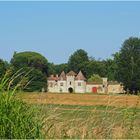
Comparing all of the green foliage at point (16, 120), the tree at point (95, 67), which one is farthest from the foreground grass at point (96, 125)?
the tree at point (95, 67)

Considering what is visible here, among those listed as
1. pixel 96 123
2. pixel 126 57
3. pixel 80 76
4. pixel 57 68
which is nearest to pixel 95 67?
pixel 80 76

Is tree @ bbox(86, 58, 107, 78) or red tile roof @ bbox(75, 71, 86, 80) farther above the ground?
tree @ bbox(86, 58, 107, 78)

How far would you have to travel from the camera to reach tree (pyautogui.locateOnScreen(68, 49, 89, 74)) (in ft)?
435

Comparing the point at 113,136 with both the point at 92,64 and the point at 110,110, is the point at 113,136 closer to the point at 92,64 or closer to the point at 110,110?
the point at 110,110

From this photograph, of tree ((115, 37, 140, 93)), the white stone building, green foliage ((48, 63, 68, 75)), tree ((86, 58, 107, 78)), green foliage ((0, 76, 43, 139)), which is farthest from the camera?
green foliage ((48, 63, 68, 75))

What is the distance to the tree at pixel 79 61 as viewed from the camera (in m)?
132

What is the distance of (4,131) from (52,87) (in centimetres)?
12584

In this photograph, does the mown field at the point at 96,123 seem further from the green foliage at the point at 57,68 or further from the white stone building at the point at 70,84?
the green foliage at the point at 57,68

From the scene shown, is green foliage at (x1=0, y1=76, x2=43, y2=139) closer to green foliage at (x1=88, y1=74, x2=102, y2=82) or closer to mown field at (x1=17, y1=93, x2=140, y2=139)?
mown field at (x1=17, y1=93, x2=140, y2=139)

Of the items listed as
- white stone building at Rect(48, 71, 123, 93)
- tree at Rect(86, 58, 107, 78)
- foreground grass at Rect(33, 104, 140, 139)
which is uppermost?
tree at Rect(86, 58, 107, 78)

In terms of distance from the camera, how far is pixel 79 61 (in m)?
132

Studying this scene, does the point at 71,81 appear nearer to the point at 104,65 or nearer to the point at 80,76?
the point at 80,76

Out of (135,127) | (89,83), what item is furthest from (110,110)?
(89,83)

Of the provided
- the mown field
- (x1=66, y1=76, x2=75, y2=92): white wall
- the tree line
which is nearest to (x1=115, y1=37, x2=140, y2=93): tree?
the tree line
